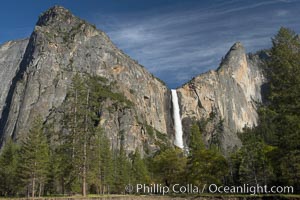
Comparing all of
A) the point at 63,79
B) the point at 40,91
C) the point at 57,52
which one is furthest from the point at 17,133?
the point at 57,52

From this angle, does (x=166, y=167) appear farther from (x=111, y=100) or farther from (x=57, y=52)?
(x=57, y=52)

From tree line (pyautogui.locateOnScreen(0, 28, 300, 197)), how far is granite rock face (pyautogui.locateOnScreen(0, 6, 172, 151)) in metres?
63.5

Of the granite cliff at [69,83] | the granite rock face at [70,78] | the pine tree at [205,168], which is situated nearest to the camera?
the pine tree at [205,168]

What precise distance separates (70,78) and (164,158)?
3676 inches

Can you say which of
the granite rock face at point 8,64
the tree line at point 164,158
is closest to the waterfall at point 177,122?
the granite rock face at point 8,64

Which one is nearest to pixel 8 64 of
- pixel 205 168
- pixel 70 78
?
pixel 70 78

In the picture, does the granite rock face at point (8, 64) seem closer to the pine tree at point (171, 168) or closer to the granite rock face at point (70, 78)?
the granite rock face at point (70, 78)

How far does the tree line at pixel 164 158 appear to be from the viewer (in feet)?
86.9

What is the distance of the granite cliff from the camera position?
140 m

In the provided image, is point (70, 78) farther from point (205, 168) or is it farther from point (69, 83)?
point (205, 168)

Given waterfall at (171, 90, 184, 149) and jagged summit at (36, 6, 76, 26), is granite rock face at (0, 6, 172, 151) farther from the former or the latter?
waterfall at (171, 90, 184, 149)

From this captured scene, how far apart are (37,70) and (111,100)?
3537 centimetres

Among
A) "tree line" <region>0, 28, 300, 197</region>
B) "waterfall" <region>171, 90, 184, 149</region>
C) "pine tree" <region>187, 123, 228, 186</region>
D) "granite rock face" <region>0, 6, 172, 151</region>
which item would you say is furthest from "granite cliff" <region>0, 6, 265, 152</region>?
"pine tree" <region>187, 123, 228, 186</region>

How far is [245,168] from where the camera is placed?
57.9 m
